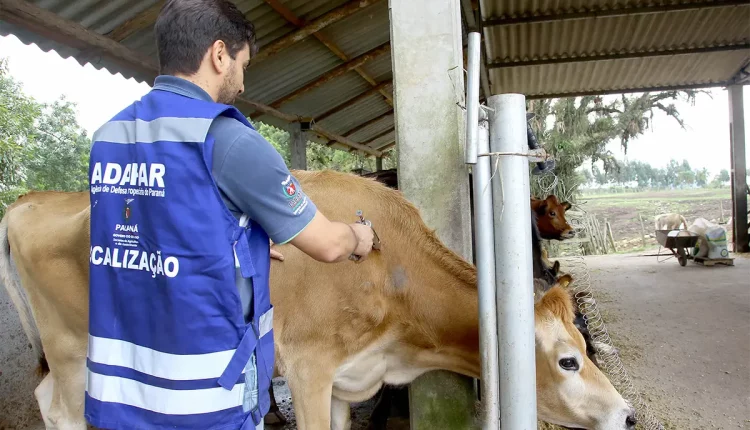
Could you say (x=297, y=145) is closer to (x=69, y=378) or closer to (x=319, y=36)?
(x=319, y=36)

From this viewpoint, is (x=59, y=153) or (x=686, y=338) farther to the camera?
(x=59, y=153)

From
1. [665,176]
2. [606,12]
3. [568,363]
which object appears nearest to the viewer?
[568,363]

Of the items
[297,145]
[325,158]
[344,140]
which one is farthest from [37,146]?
[297,145]

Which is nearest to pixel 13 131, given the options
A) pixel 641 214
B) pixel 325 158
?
pixel 325 158

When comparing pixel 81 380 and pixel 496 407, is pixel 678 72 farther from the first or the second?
pixel 81 380

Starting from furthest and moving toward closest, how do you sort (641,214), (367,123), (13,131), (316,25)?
(641,214)
(13,131)
(367,123)
(316,25)

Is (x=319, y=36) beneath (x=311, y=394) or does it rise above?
above

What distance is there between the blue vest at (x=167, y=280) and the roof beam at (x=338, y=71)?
632 centimetres

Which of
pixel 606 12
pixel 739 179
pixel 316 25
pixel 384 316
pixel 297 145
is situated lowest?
pixel 384 316

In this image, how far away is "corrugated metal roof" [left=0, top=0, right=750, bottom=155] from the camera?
492 centimetres

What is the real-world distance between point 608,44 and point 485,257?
796 centimetres

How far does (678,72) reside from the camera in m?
9.88

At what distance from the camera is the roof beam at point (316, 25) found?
19.3ft

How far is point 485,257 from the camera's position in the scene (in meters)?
1.82
